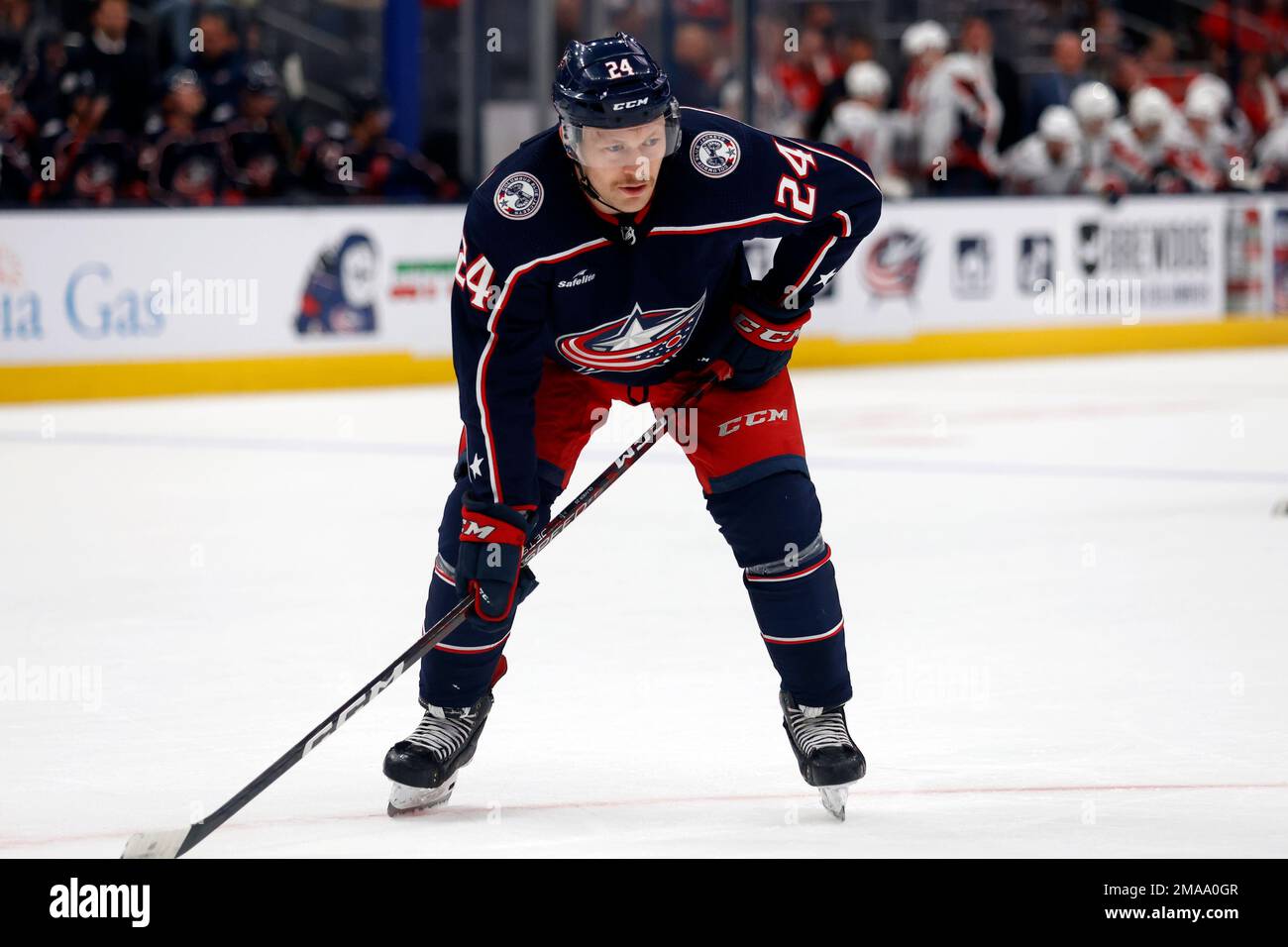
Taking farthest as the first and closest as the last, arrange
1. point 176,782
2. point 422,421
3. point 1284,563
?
point 422,421 < point 1284,563 < point 176,782

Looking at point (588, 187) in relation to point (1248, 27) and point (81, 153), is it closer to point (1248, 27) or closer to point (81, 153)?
point (81, 153)

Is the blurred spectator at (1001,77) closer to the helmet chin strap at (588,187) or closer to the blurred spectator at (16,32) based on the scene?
the blurred spectator at (16,32)

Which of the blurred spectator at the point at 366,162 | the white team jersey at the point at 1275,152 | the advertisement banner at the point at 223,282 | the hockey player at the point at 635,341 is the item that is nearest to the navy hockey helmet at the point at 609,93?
the hockey player at the point at 635,341

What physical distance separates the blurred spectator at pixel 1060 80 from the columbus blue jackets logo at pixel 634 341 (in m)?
10.3

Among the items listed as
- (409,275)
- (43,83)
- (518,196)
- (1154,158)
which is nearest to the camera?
(518,196)

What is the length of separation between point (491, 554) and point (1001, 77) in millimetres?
10620

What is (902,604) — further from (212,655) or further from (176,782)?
(176,782)

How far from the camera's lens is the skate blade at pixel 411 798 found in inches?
135

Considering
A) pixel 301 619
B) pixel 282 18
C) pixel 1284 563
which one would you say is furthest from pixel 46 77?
pixel 1284 563

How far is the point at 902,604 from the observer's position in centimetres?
530

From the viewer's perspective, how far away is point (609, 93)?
314 cm

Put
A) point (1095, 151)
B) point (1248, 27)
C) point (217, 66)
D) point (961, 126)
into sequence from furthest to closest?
point (1248, 27) < point (1095, 151) < point (961, 126) < point (217, 66)

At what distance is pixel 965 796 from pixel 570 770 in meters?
0.67

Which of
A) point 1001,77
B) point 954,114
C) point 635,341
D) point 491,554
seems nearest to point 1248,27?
point 1001,77
